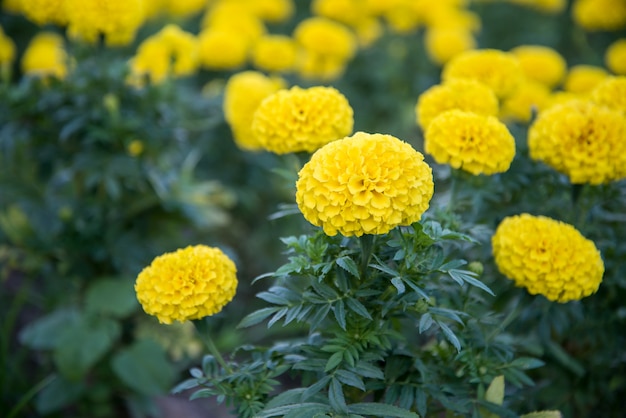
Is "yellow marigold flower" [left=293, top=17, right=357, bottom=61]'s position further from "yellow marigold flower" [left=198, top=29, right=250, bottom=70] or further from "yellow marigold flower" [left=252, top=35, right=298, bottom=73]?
"yellow marigold flower" [left=198, top=29, right=250, bottom=70]

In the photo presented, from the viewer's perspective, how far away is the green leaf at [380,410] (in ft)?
5.30

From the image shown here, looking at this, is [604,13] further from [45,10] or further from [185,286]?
[185,286]

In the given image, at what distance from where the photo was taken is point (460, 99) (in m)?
2.29

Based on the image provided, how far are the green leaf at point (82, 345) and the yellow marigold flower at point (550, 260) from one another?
1.88 metres

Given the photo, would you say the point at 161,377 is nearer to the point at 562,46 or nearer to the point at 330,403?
the point at 330,403

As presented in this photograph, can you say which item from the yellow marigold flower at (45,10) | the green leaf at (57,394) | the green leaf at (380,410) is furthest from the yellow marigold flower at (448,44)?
the green leaf at (380,410)

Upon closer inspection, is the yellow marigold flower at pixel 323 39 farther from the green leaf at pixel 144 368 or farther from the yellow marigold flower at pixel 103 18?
the green leaf at pixel 144 368

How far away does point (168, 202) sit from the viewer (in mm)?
3133

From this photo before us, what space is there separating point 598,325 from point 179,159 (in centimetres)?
251

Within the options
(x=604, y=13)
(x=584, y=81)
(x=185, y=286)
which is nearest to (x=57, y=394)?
(x=185, y=286)

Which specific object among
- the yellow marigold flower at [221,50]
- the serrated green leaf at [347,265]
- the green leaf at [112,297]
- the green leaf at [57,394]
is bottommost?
the green leaf at [57,394]

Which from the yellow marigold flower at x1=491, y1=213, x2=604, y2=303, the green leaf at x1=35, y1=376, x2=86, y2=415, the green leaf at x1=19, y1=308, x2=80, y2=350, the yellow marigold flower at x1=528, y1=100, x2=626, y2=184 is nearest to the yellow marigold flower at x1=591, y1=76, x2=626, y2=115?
the yellow marigold flower at x1=528, y1=100, x2=626, y2=184

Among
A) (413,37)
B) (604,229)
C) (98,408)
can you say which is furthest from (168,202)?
(413,37)

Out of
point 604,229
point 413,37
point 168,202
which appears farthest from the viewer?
point 413,37
